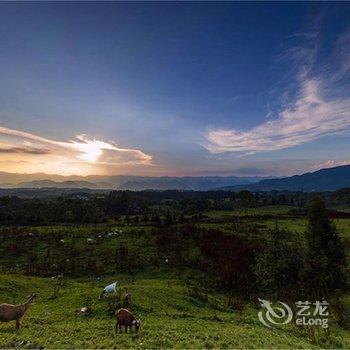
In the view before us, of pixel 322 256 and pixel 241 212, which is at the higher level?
pixel 322 256

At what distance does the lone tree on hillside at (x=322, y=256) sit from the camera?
3284cm

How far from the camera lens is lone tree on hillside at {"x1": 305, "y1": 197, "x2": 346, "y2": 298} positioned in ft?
108

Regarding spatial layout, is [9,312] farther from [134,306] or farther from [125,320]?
[134,306]

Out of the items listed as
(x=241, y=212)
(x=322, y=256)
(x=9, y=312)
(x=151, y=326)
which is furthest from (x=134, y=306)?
(x=241, y=212)

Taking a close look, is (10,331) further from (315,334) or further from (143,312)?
(315,334)

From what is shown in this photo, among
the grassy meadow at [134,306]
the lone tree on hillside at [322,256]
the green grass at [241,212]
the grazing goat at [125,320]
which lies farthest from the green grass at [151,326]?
the green grass at [241,212]

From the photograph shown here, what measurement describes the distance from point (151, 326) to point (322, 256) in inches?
859

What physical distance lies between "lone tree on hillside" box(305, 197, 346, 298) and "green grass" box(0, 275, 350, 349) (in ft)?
25.4

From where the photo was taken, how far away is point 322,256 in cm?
3306

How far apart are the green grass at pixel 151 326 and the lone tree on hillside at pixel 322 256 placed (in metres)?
7.74

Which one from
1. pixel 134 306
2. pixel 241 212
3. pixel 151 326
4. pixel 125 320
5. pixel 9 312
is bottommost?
pixel 241 212

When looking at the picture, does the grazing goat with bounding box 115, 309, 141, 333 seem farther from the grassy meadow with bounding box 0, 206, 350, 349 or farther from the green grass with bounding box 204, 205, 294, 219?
the green grass with bounding box 204, 205, 294, 219

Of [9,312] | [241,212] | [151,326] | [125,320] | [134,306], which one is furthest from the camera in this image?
[241,212]

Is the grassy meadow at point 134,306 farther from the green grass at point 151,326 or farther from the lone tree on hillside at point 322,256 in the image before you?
the lone tree on hillside at point 322,256
